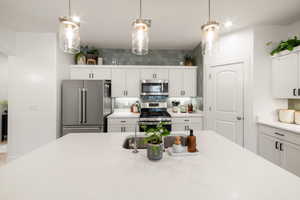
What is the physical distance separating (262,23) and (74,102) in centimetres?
373

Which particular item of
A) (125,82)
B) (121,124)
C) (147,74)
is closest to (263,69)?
(147,74)

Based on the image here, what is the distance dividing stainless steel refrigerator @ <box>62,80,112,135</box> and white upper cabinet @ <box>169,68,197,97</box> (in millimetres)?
1697

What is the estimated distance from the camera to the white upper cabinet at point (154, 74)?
12.1 feet

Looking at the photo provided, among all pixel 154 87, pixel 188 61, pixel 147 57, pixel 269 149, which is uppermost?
pixel 147 57

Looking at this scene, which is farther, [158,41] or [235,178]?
[158,41]

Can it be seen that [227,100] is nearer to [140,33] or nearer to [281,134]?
[281,134]

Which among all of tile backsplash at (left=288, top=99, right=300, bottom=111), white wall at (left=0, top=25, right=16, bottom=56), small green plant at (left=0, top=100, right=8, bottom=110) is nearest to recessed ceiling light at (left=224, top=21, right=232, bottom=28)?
tile backsplash at (left=288, top=99, right=300, bottom=111)

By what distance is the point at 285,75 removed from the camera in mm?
2404

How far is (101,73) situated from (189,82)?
218 cm

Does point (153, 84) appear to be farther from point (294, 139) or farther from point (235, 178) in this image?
point (235, 178)

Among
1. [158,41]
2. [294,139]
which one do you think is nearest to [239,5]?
[158,41]

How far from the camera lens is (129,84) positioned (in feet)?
12.1

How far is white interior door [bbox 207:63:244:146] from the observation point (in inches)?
112

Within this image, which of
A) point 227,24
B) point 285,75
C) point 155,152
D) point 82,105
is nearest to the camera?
point 155,152
